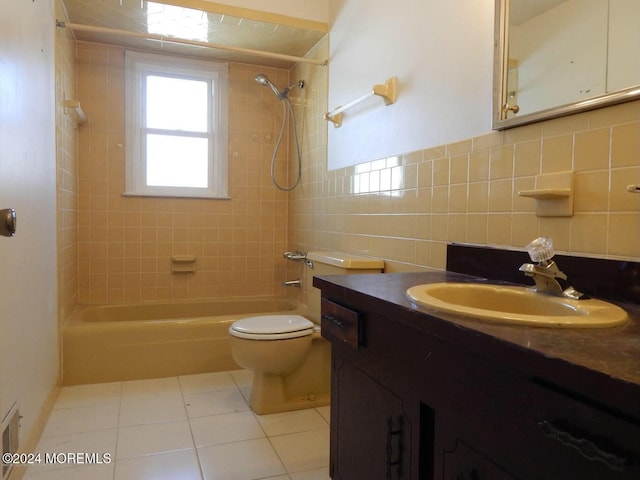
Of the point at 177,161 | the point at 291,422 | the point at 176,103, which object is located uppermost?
the point at 176,103

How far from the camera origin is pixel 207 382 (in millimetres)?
2479

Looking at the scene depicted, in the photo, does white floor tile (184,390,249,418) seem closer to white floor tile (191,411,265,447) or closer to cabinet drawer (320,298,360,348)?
white floor tile (191,411,265,447)

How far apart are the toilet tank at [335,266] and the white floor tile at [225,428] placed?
0.63 metres

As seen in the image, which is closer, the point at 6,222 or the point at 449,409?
the point at 449,409

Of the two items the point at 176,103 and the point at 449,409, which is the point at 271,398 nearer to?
the point at 449,409

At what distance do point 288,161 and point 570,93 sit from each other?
8.26ft

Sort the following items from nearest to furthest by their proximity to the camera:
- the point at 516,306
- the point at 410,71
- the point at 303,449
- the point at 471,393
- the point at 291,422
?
the point at 471,393, the point at 516,306, the point at 303,449, the point at 410,71, the point at 291,422

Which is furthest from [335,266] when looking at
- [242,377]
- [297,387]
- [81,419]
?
[81,419]

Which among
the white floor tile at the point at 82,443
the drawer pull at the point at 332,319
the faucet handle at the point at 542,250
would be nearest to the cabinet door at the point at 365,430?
the drawer pull at the point at 332,319

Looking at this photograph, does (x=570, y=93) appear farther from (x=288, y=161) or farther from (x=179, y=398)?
(x=288, y=161)

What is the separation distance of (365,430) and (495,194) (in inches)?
33.5

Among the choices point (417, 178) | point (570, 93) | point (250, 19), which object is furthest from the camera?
point (250, 19)

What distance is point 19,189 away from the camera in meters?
1.52

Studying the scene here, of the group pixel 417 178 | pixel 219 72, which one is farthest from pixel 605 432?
pixel 219 72
